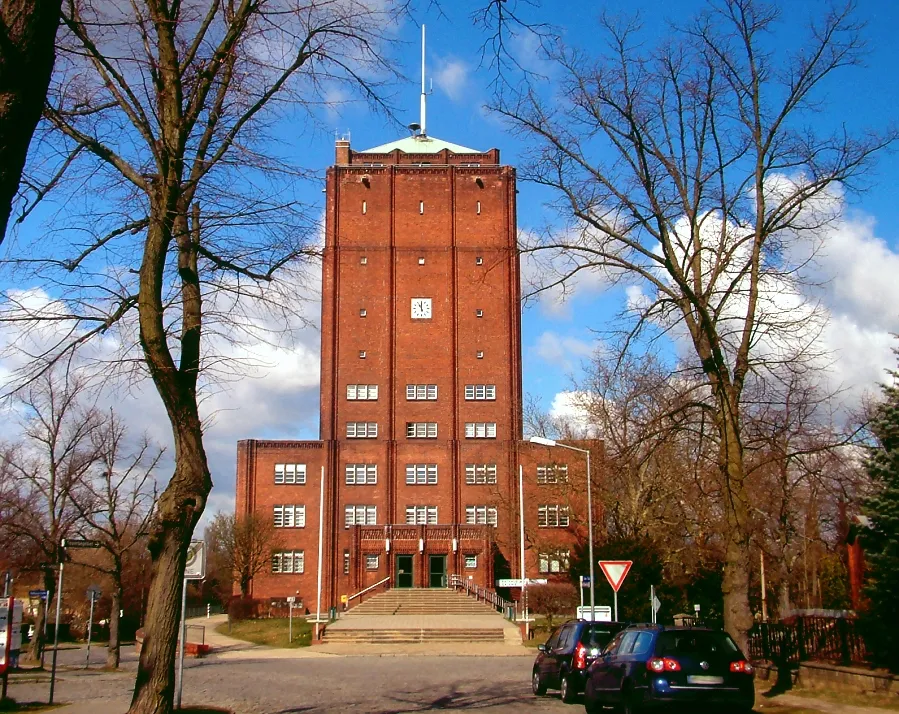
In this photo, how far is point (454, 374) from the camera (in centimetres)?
6494

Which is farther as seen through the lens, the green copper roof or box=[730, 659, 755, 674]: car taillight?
the green copper roof

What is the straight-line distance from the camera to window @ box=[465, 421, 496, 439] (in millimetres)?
64312

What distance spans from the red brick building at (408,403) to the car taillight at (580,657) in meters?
40.8

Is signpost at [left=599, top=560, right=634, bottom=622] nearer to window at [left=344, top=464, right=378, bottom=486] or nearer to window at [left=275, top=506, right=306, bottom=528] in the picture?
window at [left=344, top=464, right=378, bottom=486]

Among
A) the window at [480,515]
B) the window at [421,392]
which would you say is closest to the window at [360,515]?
the window at [480,515]

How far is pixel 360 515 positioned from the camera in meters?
62.8

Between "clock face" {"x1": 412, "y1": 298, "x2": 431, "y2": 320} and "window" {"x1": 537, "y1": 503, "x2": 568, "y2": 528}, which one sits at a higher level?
"clock face" {"x1": 412, "y1": 298, "x2": 431, "y2": 320}

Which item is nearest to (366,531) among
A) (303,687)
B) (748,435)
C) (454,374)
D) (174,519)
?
(454,374)

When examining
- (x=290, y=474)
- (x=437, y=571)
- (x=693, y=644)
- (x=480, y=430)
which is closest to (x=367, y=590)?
(x=437, y=571)

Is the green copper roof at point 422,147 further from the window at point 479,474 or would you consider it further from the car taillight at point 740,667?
the car taillight at point 740,667

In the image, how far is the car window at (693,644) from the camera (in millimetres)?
13742

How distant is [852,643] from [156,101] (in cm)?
1461

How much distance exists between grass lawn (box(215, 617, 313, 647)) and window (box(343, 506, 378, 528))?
758 cm

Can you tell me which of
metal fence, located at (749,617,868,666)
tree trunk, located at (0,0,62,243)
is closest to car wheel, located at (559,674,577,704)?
metal fence, located at (749,617,868,666)
